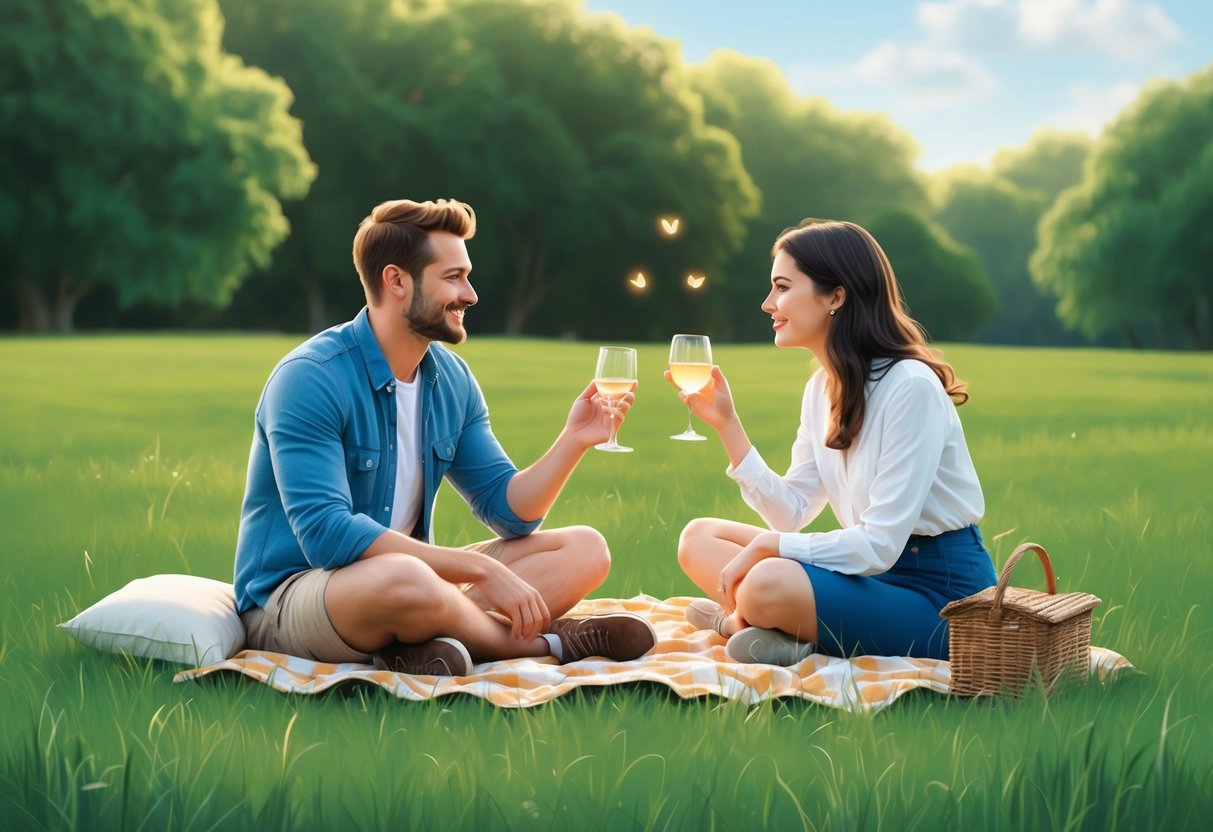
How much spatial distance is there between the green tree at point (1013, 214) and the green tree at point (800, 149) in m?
5.68

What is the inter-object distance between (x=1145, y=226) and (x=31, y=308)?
3923 centimetres

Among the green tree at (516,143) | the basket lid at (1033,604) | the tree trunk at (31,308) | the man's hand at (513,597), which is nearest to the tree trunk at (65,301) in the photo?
the tree trunk at (31,308)

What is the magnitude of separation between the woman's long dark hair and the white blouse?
70 mm

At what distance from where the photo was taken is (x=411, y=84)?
171 feet

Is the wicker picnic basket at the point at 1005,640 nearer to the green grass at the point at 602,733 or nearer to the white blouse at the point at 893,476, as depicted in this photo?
the green grass at the point at 602,733

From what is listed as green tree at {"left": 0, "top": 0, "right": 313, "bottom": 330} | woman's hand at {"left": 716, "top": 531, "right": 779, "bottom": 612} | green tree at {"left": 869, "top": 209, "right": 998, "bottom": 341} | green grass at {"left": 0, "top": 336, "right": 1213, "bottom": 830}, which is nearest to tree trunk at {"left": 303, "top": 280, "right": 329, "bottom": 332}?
green tree at {"left": 0, "top": 0, "right": 313, "bottom": 330}

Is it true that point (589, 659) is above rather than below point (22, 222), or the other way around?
below

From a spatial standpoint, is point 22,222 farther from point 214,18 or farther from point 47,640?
point 47,640

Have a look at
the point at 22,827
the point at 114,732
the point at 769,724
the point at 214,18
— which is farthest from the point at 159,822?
the point at 214,18

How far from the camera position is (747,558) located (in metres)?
5.17

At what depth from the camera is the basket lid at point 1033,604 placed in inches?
176

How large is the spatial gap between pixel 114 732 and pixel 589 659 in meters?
1.83

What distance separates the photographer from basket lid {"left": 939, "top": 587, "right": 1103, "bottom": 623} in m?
4.47

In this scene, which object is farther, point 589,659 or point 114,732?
point 589,659
